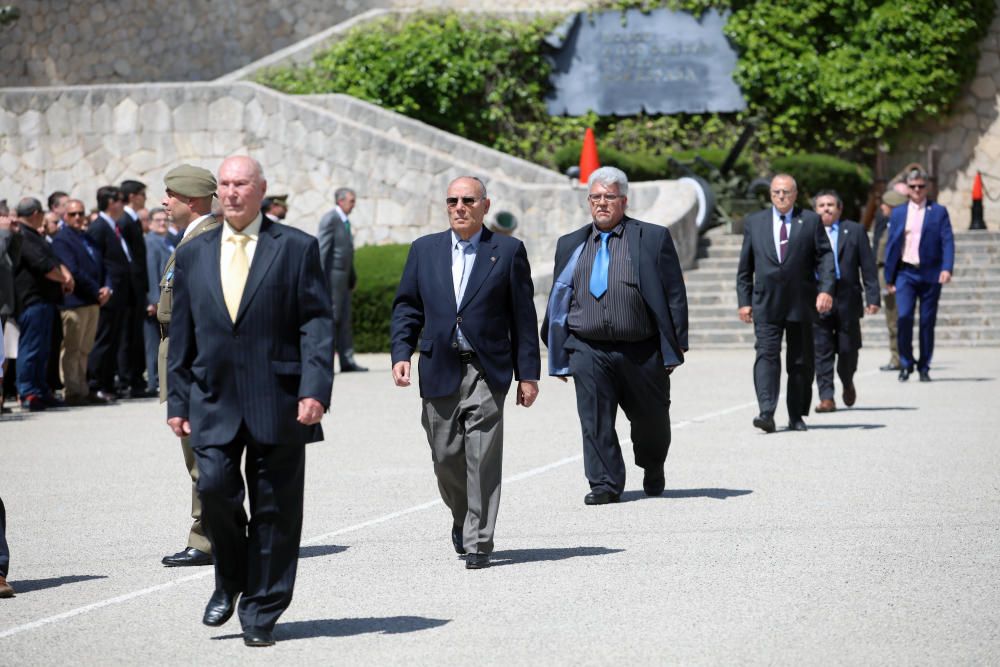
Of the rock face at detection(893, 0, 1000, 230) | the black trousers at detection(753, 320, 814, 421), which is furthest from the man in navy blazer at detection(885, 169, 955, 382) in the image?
the rock face at detection(893, 0, 1000, 230)

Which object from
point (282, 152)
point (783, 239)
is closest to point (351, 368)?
point (783, 239)

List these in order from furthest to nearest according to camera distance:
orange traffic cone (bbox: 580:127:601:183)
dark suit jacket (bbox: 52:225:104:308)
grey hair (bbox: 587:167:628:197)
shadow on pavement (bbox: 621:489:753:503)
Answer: orange traffic cone (bbox: 580:127:601:183)
dark suit jacket (bbox: 52:225:104:308)
shadow on pavement (bbox: 621:489:753:503)
grey hair (bbox: 587:167:628:197)

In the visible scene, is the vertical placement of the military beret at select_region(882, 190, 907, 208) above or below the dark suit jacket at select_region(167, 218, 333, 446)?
above

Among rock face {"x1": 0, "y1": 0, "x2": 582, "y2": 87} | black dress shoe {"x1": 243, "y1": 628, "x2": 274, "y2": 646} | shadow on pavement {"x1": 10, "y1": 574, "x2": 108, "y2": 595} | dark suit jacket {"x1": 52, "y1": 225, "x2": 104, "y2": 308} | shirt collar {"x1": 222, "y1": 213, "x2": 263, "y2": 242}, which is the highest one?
rock face {"x1": 0, "y1": 0, "x2": 582, "y2": 87}

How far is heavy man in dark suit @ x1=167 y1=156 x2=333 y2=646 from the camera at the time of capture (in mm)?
5824

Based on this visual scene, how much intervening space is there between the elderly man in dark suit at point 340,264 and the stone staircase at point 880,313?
5.14 meters

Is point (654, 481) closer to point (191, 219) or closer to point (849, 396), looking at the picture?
point (191, 219)

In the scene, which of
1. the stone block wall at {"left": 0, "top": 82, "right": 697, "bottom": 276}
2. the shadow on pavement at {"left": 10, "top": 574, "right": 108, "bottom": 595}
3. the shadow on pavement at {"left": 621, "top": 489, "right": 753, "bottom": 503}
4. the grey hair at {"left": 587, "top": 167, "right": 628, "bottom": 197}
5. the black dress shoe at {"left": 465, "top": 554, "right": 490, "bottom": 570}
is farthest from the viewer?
the stone block wall at {"left": 0, "top": 82, "right": 697, "bottom": 276}

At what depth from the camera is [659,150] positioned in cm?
3083

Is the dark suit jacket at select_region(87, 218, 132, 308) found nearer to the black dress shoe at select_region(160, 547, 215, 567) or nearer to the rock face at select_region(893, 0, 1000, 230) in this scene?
the black dress shoe at select_region(160, 547, 215, 567)

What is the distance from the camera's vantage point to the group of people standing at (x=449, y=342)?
19.2 feet

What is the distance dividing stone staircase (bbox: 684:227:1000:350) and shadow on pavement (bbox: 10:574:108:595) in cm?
1476

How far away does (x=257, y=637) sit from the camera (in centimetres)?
577

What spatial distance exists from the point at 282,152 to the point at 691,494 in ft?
57.3
